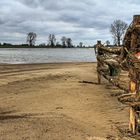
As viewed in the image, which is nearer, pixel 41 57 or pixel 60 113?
pixel 60 113

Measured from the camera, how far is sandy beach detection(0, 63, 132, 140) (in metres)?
7.81

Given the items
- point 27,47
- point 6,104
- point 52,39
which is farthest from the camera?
point 27,47

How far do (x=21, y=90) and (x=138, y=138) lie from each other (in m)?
7.64

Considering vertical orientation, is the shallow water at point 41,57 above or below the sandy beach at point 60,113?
below

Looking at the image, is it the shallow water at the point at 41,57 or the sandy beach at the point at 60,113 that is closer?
the sandy beach at the point at 60,113

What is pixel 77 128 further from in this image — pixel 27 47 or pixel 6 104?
pixel 27 47

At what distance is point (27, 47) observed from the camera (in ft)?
476

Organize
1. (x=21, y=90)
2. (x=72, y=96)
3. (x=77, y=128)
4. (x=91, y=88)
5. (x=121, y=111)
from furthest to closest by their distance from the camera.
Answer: (x=91, y=88), (x=21, y=90), (x=72, y=96), (x=121, y=111), (x=77, y=128)

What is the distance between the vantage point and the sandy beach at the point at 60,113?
7809 mm

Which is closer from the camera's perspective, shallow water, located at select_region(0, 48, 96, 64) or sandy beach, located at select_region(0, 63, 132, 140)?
sandy beach, located at select_region(0, 63, 132, 140)

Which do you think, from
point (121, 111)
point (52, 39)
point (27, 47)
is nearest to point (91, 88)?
point (121, 111)

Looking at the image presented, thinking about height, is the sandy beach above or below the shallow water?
above

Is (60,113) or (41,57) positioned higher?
(60,113)

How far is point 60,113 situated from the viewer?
396 inches
